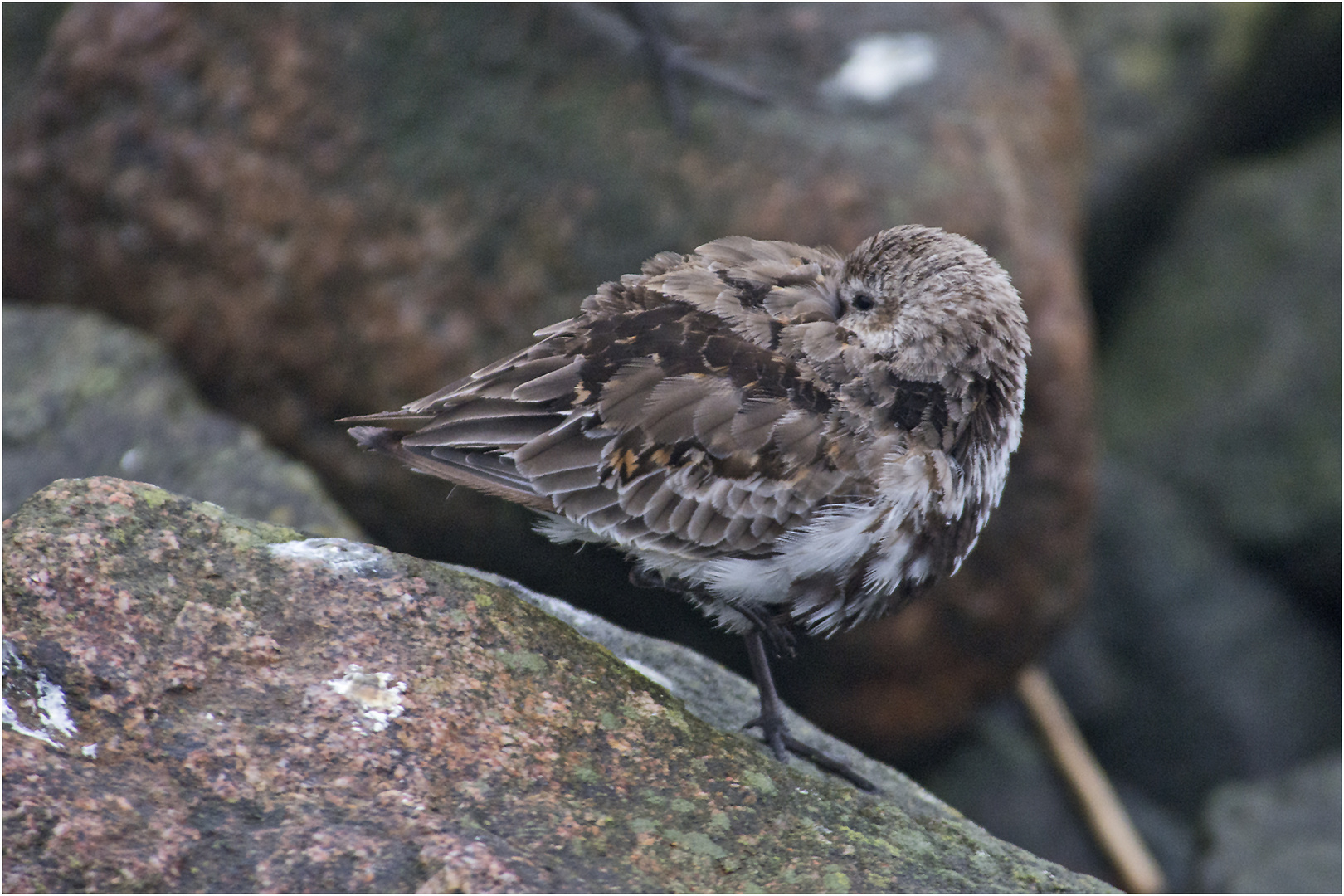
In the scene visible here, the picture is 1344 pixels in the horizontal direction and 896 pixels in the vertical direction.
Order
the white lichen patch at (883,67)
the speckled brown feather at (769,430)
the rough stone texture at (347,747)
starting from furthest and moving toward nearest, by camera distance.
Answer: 1. the white lichen patch at (883,67)
2. the speckled brown feather at (769,430)
3. the rough stone texture at (347,747)

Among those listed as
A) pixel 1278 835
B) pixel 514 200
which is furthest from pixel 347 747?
pixel 1278 835

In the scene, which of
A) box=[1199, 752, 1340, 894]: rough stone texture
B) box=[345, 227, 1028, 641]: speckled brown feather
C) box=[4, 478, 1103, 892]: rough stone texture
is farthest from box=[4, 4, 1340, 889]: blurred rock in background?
box=[4, 478, 1103, 892]: rough stone texture

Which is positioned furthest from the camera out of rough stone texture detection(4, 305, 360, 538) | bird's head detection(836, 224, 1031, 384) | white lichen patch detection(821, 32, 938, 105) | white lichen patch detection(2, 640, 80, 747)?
white lichen patch detection(821, 32, 938, 105)

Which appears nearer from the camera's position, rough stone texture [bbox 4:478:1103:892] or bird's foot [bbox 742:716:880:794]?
rough stone texture [bbox 4:478:1103:892]

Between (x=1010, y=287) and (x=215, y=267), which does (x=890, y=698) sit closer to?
(x=1010, y=287)

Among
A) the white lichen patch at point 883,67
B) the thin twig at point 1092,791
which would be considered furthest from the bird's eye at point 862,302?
the thin twig at point 1092,791

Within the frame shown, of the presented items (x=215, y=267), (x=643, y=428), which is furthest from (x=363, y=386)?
(x=643, y=428)

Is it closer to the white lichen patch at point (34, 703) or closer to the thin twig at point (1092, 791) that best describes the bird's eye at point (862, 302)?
the white lichen patch at point (34, 703)

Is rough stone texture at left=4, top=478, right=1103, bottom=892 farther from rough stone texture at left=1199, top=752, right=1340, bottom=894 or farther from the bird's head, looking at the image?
rough stone texture at left=1199, top=752, right=1340, bottom=894
